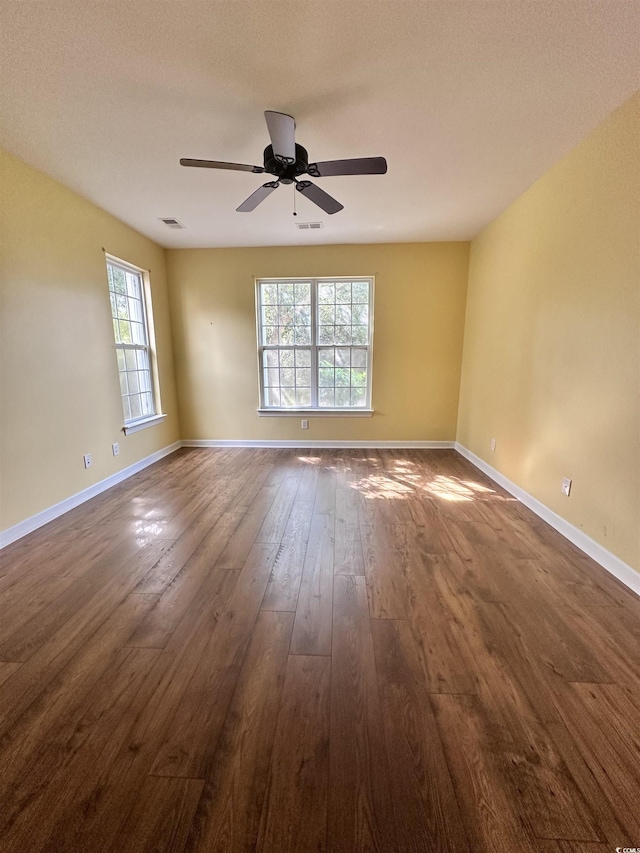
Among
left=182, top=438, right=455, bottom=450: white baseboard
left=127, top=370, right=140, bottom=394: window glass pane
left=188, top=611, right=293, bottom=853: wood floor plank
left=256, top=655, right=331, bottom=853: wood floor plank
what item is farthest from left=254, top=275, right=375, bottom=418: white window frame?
left=256, top=655, right=331, bottom=853: wood floor plank

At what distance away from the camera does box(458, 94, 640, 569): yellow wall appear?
1818 millimetres

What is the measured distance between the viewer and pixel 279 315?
4441 millimetres

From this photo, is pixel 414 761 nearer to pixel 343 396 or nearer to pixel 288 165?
pixel 288 165

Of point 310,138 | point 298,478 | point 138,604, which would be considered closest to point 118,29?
point 310,138

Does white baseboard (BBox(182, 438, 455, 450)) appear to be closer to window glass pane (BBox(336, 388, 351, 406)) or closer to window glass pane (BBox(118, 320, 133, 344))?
window glass pane (BBox(336, 388, 351, 406))

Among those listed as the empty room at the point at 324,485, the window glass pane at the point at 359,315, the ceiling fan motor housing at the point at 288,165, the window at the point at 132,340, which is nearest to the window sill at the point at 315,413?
the empty room at the point at 324,485

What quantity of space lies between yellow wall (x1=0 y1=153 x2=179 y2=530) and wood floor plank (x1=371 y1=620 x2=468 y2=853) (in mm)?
2695

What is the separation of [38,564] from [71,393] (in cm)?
146

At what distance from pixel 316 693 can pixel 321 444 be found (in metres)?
3.52

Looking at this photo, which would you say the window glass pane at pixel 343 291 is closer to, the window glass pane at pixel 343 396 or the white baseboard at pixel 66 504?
the window glass pane at pixel 343 396

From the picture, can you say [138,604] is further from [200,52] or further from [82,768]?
[200,52]

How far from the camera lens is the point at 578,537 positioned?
7.14 ft

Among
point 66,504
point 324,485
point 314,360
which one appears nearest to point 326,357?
point 314,360

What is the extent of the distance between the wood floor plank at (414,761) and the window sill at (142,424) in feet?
11.0
